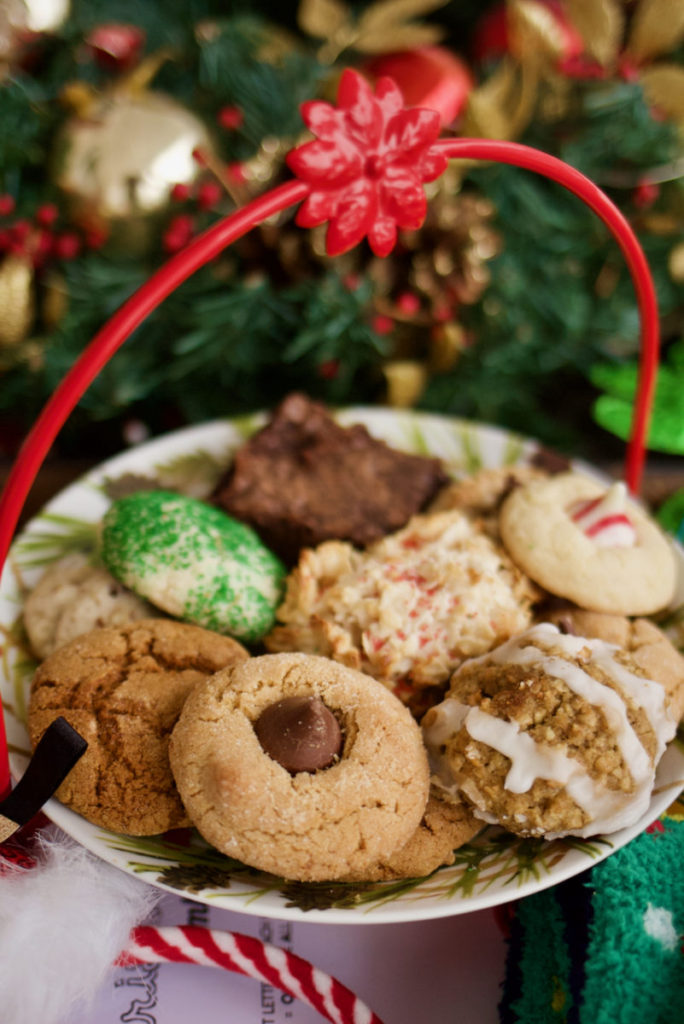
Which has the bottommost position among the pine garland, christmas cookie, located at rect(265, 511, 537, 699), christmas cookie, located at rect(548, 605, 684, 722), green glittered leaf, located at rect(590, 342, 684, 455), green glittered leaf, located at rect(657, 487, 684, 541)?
green glittered leaf, located at rect(657, 487, 684, 541)

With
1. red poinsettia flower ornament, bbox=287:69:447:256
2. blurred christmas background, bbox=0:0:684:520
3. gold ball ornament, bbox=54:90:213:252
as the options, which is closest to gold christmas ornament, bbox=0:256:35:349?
blurred christmas background, bbox=0:0:684:520

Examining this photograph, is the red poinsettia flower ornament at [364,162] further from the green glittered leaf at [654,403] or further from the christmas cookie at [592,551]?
the green glittered leaf at [654,403]

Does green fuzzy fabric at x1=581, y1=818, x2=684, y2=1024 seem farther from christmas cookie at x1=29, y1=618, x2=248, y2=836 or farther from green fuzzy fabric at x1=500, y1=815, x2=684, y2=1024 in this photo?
christmas cookie at x1=29, y1=618, x2=248, y2=836

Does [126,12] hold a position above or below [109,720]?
above

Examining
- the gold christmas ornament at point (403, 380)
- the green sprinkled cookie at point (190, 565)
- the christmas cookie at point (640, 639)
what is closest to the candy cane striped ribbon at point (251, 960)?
the green sprinkled cookie at point (190, 565)

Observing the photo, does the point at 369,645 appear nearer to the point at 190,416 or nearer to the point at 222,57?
the point at 190,416

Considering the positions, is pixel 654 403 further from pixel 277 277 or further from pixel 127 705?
pixel 127 705

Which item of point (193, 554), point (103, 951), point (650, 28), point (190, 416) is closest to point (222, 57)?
point (190, 416)
